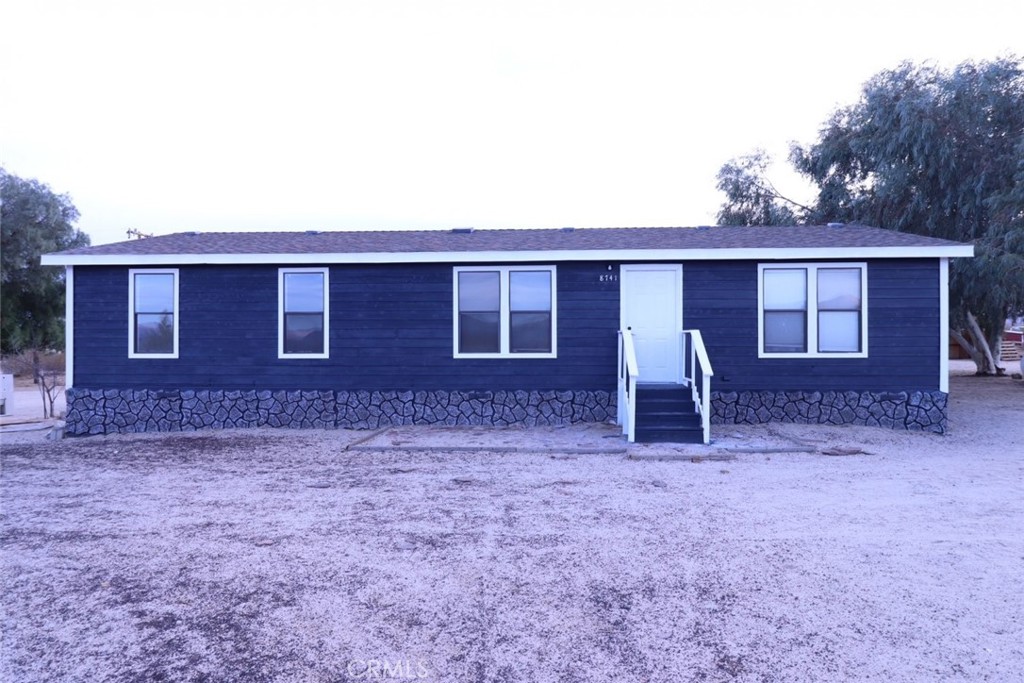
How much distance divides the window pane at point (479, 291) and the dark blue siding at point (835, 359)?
2.85m

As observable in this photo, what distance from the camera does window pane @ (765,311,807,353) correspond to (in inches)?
422

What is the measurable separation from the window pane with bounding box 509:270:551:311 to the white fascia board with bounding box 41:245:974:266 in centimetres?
25

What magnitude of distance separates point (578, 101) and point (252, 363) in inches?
369

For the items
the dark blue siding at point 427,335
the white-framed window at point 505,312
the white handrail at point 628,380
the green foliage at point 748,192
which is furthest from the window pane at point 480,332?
the green foliage at point 748,192

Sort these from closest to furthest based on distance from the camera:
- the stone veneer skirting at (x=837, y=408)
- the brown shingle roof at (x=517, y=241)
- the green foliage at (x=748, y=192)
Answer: the stone veneer skirting at (x=837, y=408)
the brown shingle roof at (x=517, y=241)
the green foliage at (x=748, y=192)

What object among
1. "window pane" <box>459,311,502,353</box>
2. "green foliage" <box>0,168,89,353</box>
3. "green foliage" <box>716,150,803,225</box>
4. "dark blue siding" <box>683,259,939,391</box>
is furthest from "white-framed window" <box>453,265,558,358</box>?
"green foliage" <box>0,168,89,353</box>

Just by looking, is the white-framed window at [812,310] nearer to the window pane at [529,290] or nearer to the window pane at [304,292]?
the window pane at [529,290]

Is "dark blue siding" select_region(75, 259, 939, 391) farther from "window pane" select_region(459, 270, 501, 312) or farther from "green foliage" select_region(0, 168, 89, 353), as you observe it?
"green foliage" select_region(0, 168, 89, 353)

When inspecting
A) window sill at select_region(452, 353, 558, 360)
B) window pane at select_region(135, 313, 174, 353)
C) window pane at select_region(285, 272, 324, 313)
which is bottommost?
window sill at select_region(452, 353, 558, 360)

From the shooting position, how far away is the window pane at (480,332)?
1104 cm

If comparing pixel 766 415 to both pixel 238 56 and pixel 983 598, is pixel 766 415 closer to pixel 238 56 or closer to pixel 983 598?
pixel 983 598

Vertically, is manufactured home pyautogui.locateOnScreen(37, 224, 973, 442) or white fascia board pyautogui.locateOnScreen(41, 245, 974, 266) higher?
white fascia board pyautogui.locateOnScreen(41, 245, 974, 266)

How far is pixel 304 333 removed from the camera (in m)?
11.2

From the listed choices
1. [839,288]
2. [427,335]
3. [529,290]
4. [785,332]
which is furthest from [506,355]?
[839,288]
